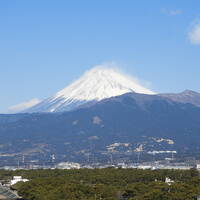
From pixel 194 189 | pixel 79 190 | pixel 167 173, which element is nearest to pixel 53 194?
pixel 79 190

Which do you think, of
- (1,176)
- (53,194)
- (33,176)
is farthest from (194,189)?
(1,176)

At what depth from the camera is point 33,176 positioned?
377 ft

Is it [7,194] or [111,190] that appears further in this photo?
[7,194]

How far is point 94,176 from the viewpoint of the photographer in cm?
10225

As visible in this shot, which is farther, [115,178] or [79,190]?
[115,178]

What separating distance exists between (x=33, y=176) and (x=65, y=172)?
623 centimetres

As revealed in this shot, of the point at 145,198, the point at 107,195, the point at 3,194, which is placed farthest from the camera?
the point at 3,194

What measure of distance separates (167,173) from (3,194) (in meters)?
27.0

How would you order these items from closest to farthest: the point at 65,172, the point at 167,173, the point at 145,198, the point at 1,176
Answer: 1. the point at 145,198
2. the point at 167,173
3. the point at 65,172
4. the point at 1,176

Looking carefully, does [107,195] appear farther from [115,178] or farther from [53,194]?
[115,178]

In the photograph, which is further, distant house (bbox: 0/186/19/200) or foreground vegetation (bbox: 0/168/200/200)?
distant house (bbox: 0/186/19/200)

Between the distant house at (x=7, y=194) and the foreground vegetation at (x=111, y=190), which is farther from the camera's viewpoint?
the distant house at (x=7, y=194)

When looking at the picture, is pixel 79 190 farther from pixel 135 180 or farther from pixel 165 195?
pixel 135 180

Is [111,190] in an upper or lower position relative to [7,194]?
upper
